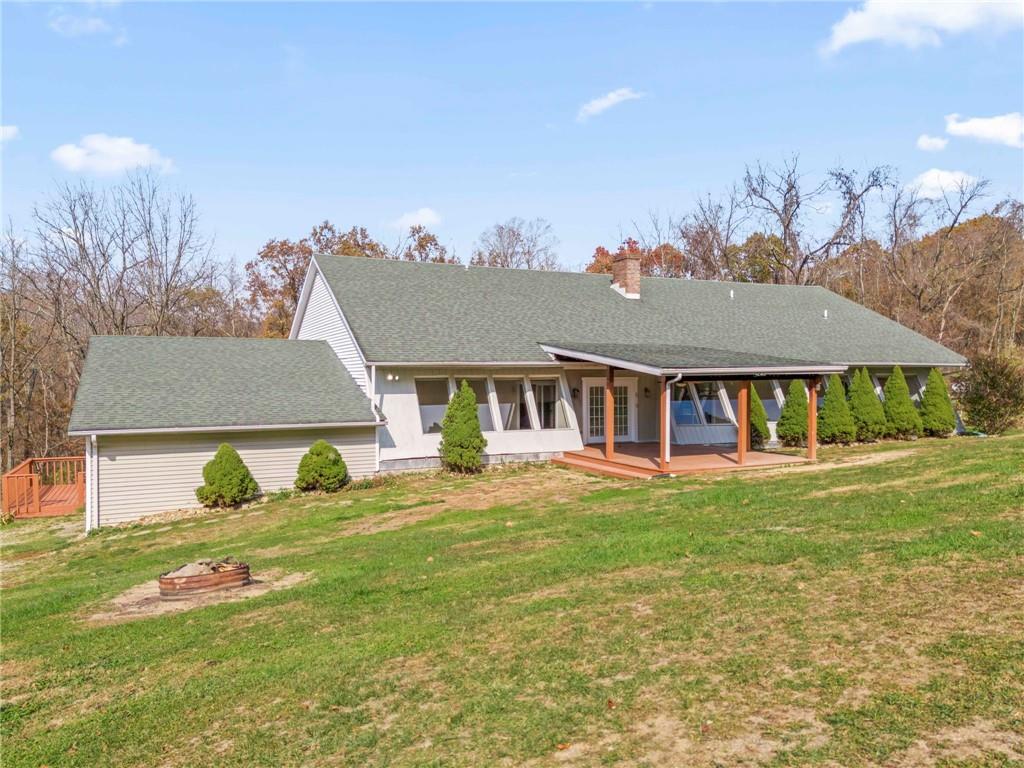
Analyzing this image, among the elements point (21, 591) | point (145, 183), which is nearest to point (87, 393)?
point (21, 591)

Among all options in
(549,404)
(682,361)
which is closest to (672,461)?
(682,361)

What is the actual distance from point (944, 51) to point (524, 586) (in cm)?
1789

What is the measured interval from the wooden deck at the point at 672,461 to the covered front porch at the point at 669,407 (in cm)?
2

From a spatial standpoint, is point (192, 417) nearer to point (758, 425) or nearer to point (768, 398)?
point (758, 425)

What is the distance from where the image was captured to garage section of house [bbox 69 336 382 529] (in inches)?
579

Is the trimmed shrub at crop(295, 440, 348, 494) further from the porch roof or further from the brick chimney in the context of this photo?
the brick chimney

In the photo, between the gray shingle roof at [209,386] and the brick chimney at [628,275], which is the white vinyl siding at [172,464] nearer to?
the gray shingle roof at [209,386]

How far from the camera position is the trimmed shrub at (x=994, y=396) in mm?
21953

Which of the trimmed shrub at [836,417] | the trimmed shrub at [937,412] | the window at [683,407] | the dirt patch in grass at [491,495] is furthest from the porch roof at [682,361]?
the trimmed shrub at [937,412]

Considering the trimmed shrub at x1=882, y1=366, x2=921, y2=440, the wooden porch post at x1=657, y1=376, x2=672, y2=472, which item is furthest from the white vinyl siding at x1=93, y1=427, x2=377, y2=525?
the trimmed shrub at x1=882, y1=366, x2=921, y2=440

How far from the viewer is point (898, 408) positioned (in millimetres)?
21125

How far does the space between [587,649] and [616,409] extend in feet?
52.1

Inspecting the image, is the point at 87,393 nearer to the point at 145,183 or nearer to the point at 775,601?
the point at 775,601

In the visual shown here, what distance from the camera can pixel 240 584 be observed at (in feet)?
28.2
